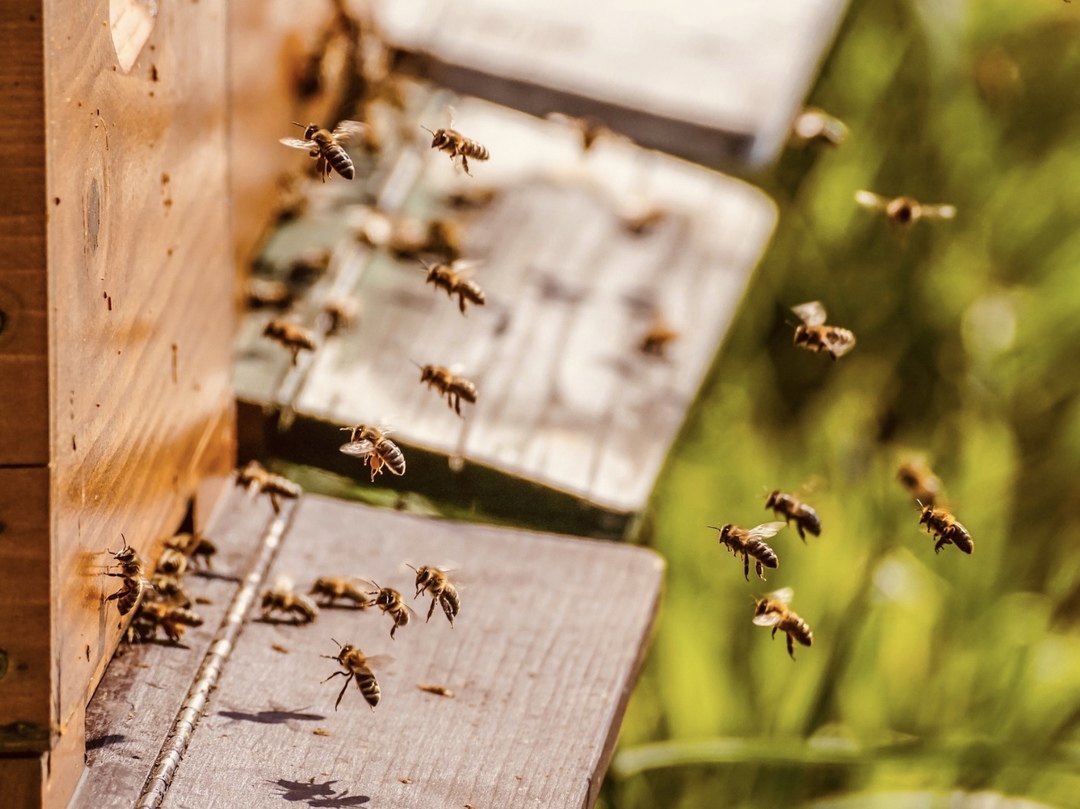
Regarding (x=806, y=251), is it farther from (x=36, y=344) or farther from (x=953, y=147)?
(x=36, y=344)

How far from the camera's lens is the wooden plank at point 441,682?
5.62 ft

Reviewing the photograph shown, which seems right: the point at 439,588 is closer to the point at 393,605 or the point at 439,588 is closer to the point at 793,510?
the point at 393,605

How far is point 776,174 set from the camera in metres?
4.81

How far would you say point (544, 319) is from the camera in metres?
2.79

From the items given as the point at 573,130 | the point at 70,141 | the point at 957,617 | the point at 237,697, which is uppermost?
the point at 70,141

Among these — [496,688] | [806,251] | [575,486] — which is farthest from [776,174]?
[496,688]

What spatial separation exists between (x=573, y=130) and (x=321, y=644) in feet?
5.93

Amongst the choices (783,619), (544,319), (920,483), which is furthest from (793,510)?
(920,483)

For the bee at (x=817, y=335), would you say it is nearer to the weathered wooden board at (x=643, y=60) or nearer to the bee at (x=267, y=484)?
the weathered wooden board at (x=643, y=60)

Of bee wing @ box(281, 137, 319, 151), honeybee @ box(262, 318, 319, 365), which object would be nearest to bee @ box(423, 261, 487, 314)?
honeybee @ box(262, 318, 319, 365)

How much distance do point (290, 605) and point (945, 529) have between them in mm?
1158

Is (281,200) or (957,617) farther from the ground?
(281,200)

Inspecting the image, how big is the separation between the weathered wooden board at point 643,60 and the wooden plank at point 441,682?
4.49 ft

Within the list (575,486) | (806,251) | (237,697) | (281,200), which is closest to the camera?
(237,697)
